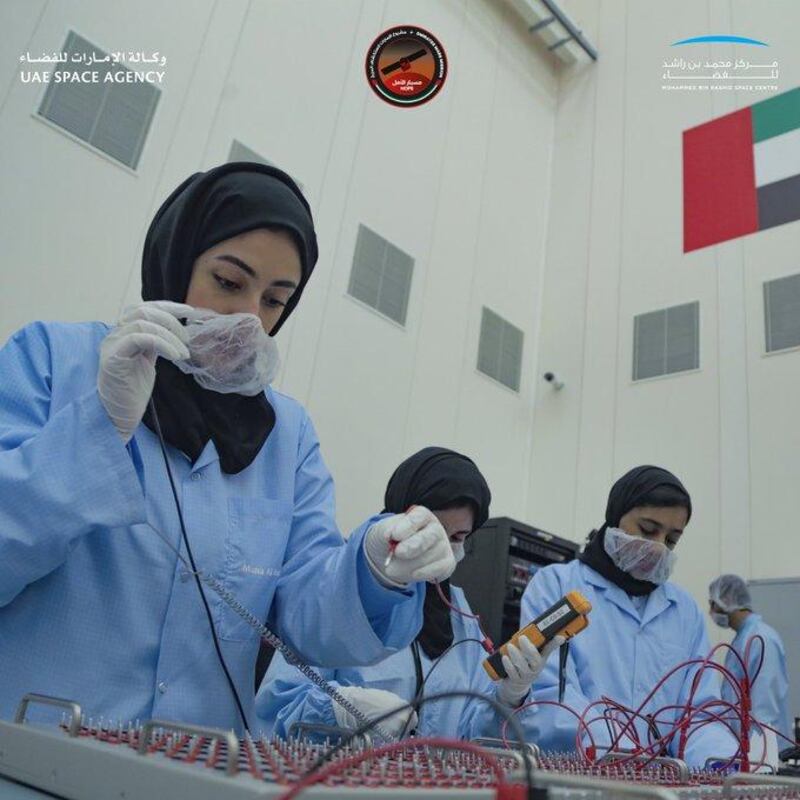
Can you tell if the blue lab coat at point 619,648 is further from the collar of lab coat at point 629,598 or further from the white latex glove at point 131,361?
the white latex glove at point 131,361

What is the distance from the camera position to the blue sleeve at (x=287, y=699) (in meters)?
1.36

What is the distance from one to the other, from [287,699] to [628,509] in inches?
46.6

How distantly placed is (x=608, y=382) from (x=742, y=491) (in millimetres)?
1143

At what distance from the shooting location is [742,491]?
383 cm

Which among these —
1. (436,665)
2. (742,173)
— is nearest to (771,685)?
(436,665)

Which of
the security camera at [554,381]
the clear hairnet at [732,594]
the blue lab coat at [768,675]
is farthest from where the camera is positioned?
the security camera at [554,381]

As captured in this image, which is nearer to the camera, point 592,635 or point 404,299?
point 592,635

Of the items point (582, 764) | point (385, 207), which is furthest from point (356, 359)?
point (582, 764)

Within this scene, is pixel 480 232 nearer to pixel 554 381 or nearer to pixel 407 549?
pixel 554 381

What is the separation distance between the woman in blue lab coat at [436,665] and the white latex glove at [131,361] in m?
0.77

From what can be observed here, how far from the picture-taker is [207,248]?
41.1 inches

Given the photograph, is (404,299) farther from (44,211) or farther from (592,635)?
(592,635)

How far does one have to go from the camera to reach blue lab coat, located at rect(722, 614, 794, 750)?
287cm

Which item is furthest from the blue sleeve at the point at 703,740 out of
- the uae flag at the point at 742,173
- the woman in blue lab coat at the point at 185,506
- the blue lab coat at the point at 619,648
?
the uae flag at the point at 742,173
